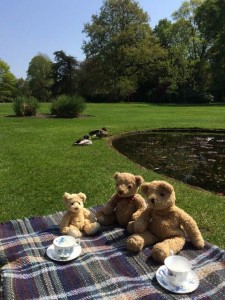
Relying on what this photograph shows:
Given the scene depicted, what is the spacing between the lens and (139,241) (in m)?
3.78

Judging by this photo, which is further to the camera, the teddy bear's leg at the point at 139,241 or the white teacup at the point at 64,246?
the teddy bear's leg at the point at 139,241

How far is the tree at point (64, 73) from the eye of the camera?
2250 inches

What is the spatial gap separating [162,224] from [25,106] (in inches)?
734

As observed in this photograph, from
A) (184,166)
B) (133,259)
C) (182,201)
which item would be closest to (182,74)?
(184,166)

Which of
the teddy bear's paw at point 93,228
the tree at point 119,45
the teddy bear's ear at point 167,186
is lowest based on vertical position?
the teddy bear's paw at point 93,228

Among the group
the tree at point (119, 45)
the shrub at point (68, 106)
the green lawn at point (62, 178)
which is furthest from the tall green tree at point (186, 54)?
the green lawn at point (62, 178)

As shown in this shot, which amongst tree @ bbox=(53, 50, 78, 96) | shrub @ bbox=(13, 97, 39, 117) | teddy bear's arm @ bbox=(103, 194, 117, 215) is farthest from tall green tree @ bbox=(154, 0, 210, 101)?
teddy bear's arm @ bbox=(103, 194, 117, 215)

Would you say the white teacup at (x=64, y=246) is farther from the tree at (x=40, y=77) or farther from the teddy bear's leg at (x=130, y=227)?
the tree at (x=40, y=77)

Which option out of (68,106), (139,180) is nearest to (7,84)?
(68,106)

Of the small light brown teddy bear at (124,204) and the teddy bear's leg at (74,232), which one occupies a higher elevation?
the small light brown teddy bear at (124,204)

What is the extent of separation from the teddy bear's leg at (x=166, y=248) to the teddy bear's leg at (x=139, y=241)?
0.19m

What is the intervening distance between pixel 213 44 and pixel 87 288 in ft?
158

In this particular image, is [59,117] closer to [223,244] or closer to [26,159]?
[26,159]

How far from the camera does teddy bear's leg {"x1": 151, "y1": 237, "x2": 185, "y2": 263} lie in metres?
3.54
